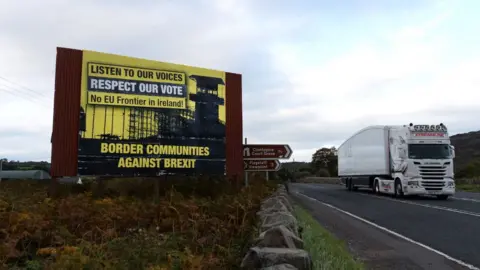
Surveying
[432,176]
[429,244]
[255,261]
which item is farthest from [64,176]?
[432,176]

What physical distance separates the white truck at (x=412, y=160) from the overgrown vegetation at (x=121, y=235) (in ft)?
61.1

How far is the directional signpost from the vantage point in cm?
1540

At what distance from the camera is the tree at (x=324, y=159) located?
100062 millimetres

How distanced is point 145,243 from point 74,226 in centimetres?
149

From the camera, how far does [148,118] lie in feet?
37.1

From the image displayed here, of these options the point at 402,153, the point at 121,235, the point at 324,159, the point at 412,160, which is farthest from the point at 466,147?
the point at 121,235

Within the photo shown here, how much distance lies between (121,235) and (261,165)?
10.4 m

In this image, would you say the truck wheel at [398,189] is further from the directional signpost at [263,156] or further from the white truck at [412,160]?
the directional signpost at [263,156]

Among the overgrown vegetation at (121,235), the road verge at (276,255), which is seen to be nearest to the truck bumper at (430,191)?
the overgrown vegetation at (121,235)

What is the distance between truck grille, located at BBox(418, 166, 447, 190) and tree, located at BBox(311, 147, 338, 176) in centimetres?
7482

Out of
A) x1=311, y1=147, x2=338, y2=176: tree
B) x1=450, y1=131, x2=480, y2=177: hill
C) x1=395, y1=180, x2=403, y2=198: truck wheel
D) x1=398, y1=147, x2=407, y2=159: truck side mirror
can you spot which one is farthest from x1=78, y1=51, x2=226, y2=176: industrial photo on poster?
x1=311, y1=147, x2=338, y2=176: tree

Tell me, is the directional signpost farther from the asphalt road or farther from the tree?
the tree

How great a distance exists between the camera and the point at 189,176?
39.6 ft

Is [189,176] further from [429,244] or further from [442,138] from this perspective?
[442,138]
